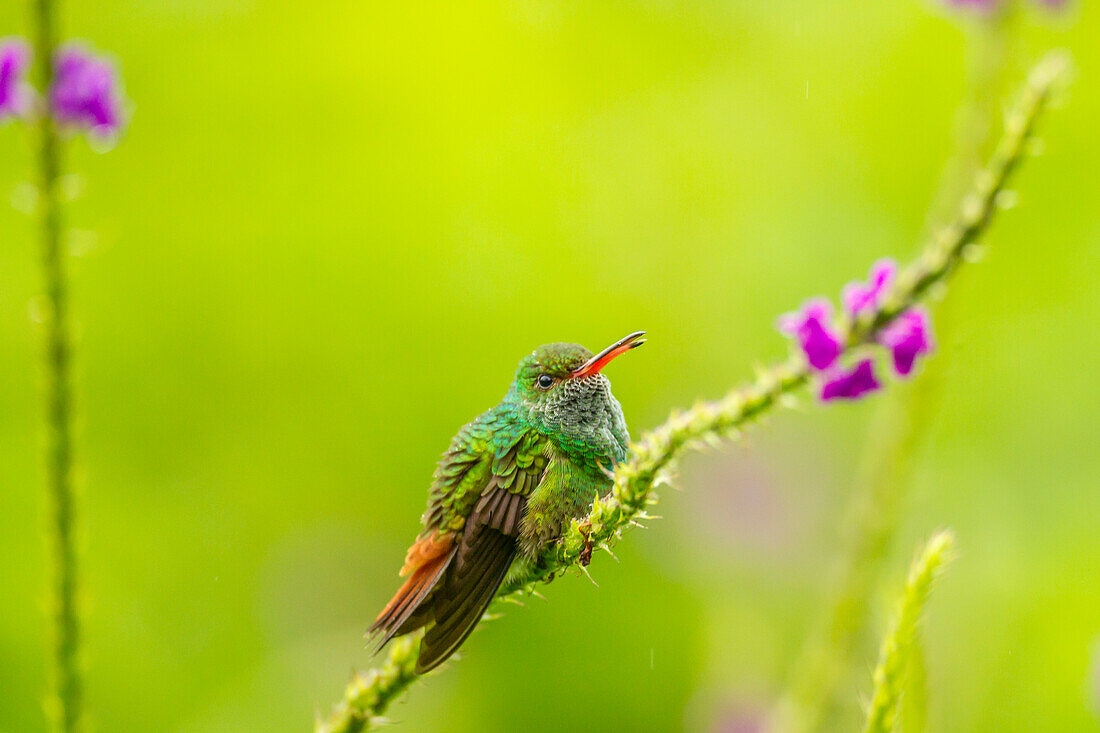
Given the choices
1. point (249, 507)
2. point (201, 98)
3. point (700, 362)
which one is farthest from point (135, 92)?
point (700, 362)

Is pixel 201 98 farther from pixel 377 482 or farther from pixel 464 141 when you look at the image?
pixel 377 482

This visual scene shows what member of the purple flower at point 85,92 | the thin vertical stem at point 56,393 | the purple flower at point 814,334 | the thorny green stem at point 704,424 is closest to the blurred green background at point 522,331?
the thin vertical stem at point 56,393

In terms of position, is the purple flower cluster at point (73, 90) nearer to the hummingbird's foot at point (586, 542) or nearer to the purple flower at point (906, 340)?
the hummingbird's foot at point (586, 542)

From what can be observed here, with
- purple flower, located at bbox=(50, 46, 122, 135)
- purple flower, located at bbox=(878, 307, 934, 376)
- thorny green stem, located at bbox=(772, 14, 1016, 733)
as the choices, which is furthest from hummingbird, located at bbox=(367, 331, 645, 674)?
thorny green stem, located at bbox=(772, 14, 1016, 733)

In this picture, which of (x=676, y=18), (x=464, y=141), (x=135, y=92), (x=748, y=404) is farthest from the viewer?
(x=676, y=18)

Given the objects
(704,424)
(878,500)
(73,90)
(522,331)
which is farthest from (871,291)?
(522,331)

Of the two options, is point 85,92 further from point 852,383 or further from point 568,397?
point 852,383
